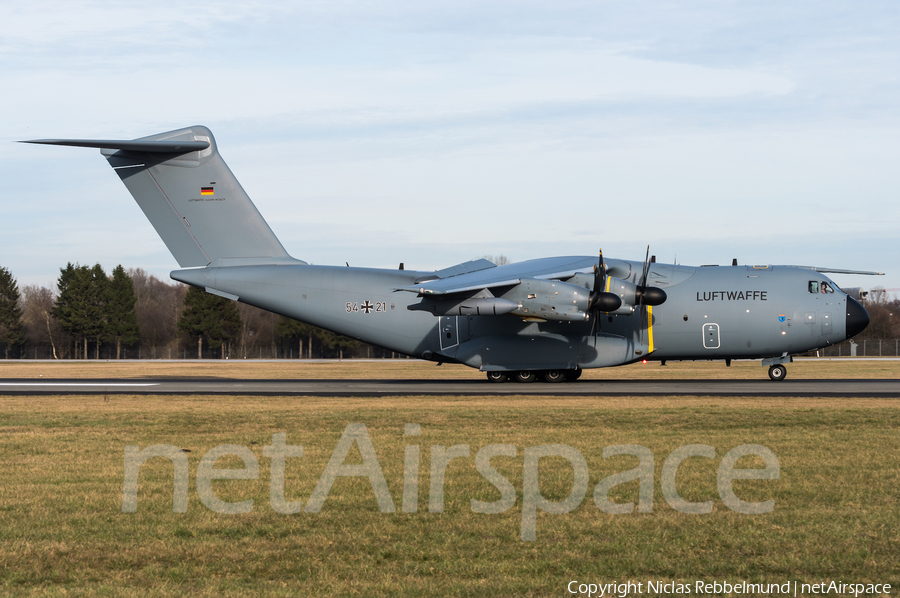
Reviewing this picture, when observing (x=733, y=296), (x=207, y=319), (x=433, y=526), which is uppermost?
(x=207, y=319)

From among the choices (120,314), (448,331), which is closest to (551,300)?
(448,331)

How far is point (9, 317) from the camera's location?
92.4 meters

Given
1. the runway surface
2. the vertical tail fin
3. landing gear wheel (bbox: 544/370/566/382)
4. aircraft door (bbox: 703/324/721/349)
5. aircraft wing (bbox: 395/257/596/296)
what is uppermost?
the vertical tail fin

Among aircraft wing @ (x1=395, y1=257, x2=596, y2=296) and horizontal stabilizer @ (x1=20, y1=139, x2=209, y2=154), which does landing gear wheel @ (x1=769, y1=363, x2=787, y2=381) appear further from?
horizontal stabilizer @ (x1=20, y1=139, x2=209, y2=154)

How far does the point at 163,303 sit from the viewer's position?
124 m

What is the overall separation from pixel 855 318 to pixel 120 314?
83930 millimetres

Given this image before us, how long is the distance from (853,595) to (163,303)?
127 m

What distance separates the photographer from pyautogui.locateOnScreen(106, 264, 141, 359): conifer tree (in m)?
91.8

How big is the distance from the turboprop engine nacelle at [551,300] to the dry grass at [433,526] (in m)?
11.6

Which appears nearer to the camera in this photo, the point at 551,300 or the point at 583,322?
the point at 551,300

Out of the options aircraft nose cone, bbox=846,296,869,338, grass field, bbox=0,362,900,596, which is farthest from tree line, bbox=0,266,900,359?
grass field, bbox=0,362,900,596

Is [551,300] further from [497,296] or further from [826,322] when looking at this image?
[826,322]

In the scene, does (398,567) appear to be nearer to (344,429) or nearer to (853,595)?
(853,595)

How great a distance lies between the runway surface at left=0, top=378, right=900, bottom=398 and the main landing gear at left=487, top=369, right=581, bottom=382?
0.65 m
